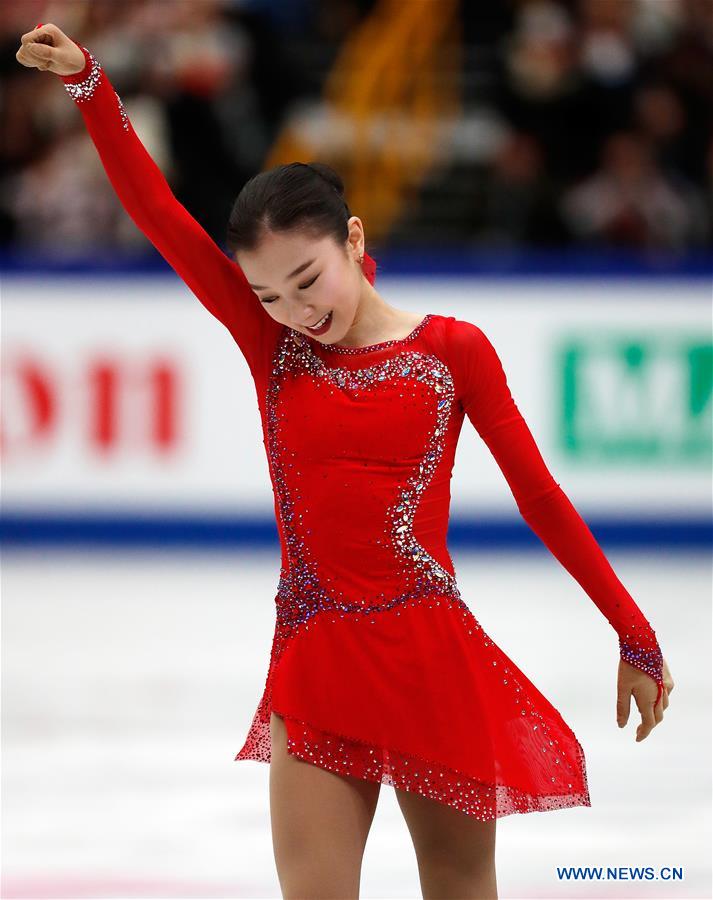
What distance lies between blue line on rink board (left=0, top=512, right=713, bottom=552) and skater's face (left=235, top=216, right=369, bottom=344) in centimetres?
499

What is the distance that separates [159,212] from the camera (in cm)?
216

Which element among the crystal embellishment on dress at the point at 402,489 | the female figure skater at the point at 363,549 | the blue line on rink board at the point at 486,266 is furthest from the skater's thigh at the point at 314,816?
the blue line on rink board at the point at 486,266

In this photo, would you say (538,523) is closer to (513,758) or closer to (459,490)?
(513,758)

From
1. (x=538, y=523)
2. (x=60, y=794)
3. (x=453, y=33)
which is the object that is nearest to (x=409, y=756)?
(x=538, y=523)

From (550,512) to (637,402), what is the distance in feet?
16.3

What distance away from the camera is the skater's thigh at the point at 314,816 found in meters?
1.97

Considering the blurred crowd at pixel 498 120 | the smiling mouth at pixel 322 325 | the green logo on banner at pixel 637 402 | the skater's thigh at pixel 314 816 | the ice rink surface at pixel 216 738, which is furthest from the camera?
the blurred crowd at pixel 498 120

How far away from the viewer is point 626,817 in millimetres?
3395

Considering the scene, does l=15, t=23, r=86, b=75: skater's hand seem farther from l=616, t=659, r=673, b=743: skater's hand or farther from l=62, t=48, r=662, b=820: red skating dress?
l=616, t=659, r=673, b=743: skater's hand

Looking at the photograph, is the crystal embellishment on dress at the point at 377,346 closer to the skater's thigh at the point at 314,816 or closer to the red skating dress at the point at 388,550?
the red skating dress at the point at 388,550

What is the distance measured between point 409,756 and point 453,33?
27.2 feet

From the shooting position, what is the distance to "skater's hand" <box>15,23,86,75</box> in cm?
211

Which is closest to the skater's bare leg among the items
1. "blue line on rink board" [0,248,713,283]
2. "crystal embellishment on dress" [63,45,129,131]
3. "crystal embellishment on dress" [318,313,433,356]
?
"crystal embellishment on dress" [318,313,433,356]

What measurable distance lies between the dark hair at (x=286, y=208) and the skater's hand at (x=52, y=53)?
320 mm
